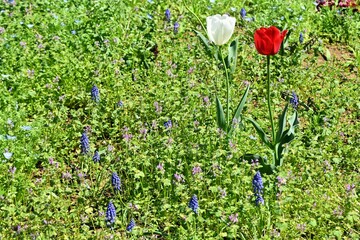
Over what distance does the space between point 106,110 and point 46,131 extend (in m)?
0.50

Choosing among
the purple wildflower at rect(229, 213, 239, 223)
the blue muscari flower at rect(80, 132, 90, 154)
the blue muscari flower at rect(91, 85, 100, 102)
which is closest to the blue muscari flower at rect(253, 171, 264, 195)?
the purple wildflower at rect(229, 213, 239, 223)

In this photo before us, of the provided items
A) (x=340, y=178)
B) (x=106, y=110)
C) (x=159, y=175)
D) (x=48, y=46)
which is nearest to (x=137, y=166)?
(x=159, y=175)

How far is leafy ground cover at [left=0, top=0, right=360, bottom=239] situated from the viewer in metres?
3.85

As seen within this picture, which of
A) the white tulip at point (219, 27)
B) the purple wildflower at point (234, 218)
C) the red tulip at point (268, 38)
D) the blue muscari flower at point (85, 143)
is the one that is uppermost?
the red tulip at point (268, 38)

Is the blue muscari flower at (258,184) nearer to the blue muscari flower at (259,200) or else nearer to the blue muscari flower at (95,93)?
the blue muscari flower at (259,200)

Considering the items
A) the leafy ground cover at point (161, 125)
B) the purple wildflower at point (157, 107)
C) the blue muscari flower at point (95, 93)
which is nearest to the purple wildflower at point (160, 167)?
the leafy ground cover at point (161, 125)

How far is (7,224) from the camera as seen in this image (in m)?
3.79

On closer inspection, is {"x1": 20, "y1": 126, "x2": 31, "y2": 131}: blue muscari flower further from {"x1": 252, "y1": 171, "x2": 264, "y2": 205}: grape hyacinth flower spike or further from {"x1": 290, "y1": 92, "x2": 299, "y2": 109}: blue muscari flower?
{"x1": 290, "y1": 92, "x2": 299, "y2": 109}: blue muscari flower

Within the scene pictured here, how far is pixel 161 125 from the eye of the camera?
4531 mm

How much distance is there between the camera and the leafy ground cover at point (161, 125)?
3.85 m

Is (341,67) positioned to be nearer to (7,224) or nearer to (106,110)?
(106,110)

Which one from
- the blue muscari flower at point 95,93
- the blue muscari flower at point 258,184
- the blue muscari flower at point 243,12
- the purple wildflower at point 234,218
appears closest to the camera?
the purple wildflower at point 234,218

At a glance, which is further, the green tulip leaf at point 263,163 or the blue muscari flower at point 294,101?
the blue muscari flower at point 294,101

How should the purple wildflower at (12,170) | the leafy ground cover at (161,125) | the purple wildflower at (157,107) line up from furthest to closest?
the purple wildflower at (157,107), the purple wildflower at (12,170), the leafy ground cover at (161,125)
